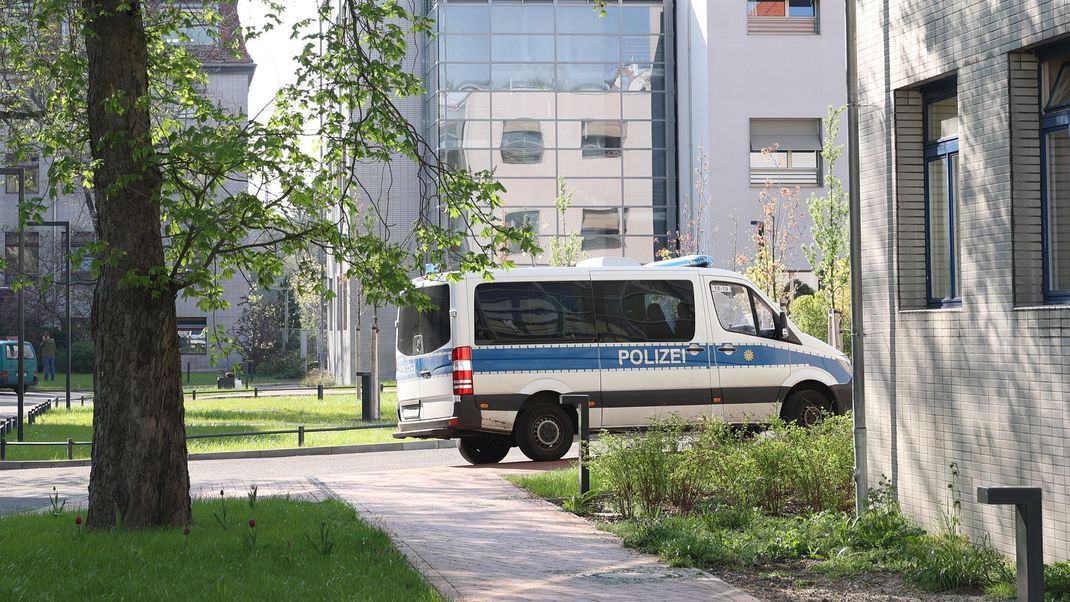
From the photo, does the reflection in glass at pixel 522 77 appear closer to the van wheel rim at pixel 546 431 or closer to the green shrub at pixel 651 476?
the van wheel rim at pixel 546 431

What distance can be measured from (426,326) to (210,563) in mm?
8881

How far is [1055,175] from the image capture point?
8.17 meters

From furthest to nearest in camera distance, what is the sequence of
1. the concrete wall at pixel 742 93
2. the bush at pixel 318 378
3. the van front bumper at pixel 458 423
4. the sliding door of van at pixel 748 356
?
the bush at pixel 318 378, the concrete wall at pixel 742 93, the sliding door of van at pixel 748 356, the van front bumper at pixel 458 423

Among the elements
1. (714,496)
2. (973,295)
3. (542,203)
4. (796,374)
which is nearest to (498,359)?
(796,374)

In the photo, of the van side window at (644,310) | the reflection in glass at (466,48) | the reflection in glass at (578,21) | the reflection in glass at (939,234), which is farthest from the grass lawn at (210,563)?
the reflection in glass at (578,21)

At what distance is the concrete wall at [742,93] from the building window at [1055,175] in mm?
29955

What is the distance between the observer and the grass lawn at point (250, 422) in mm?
20219

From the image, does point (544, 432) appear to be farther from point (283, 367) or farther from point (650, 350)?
point (283, 367)

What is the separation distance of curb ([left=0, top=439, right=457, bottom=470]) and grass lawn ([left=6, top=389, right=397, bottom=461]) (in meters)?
0.37

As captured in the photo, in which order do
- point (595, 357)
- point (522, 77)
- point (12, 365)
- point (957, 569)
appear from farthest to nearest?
point (12, 365) → point (522, 77) → point (595, 357) → point (957, 569)

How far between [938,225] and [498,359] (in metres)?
7.82

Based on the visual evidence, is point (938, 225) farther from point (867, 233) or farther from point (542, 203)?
point (542, 203)

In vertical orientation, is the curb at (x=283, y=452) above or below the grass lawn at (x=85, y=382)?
above

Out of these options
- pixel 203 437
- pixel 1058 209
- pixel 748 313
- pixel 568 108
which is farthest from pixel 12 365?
pixel 1058 209
